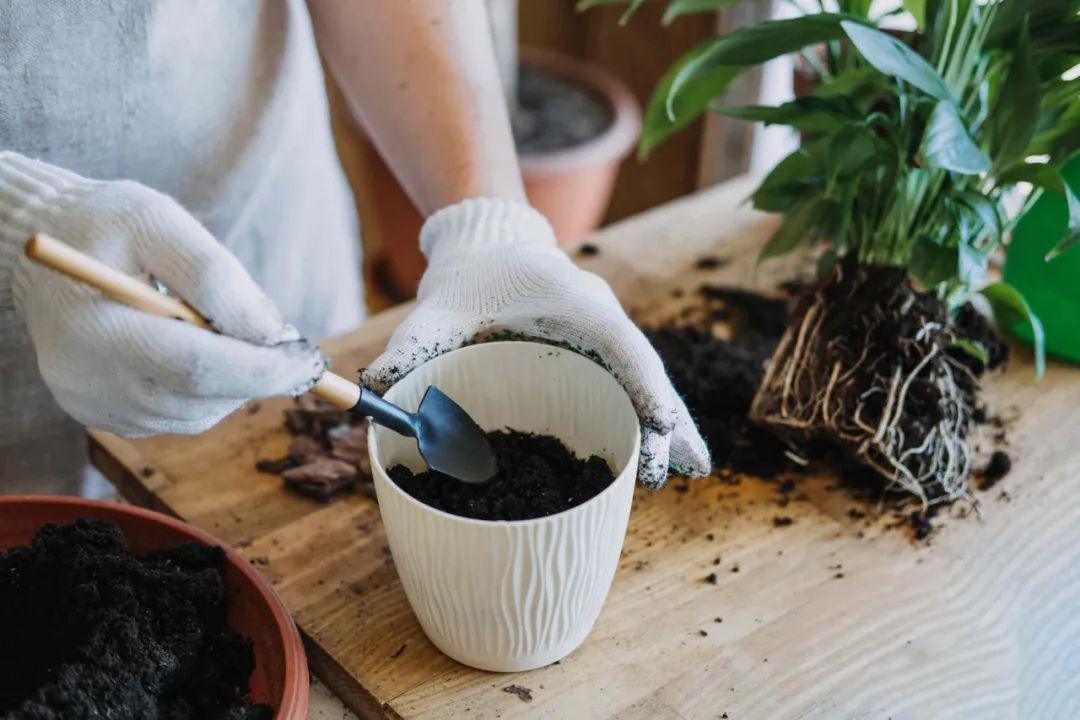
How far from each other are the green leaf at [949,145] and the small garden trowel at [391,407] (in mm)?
389

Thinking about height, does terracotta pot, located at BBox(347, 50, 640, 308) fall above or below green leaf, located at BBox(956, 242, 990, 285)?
below

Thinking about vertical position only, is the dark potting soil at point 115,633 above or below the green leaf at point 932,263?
below

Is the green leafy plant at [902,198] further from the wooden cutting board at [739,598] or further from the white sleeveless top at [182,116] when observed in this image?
the white sleeveless top at [182,116]

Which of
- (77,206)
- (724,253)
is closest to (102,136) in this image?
(77,206)

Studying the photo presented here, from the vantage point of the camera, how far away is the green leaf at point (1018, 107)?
32.7 inches

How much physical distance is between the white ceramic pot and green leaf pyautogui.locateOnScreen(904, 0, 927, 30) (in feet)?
1.34

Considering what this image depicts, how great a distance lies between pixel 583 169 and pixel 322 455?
44.4 inches

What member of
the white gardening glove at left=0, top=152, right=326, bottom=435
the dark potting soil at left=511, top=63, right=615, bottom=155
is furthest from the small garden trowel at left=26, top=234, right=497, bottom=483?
the dark potting soil at left=511, top=63, right=615, bottom=155

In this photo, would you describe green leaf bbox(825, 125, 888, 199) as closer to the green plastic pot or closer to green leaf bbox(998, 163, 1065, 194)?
green leaf bbox(998, 163, 1065, 194)

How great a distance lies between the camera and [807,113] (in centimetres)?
94

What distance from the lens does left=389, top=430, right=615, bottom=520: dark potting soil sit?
2.47 feet

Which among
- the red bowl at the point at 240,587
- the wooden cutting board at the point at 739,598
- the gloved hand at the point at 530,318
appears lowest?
the wooden cutting board at the point at 739,598

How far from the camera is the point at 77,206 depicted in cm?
73

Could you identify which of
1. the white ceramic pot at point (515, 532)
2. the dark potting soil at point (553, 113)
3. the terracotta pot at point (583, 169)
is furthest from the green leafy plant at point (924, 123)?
the dark potting soil at point (553, 113)
